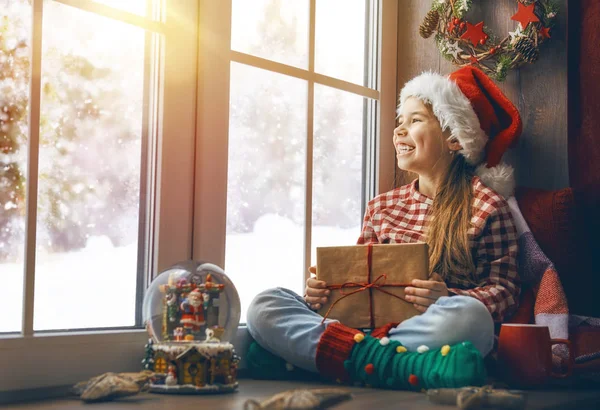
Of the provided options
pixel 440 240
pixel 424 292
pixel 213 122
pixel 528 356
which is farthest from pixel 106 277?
pixel 528 356

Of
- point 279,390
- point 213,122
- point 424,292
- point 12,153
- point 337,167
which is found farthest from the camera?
point 337,167

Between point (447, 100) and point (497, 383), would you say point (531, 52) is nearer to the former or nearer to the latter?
point (447, 100)

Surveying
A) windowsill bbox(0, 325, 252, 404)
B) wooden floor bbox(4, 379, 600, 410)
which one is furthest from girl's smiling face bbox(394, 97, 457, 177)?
windowsill bbox(0, 325, 252, 404)

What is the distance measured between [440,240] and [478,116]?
1.24 feet

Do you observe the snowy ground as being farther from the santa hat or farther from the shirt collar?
the santa hat

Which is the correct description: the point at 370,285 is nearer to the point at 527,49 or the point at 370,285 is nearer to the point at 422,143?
the point at 422,143

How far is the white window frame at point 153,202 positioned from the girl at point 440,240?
0.85 feet

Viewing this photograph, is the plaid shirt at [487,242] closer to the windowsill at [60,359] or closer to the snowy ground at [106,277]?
the snowy ground at [106,277]

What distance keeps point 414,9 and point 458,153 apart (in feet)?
1.95

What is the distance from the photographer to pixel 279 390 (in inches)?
62.8

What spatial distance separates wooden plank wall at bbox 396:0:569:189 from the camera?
214cm

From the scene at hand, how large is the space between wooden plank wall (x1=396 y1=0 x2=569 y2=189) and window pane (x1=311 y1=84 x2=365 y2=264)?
0.42 m

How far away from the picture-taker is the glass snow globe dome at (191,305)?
1506 mm

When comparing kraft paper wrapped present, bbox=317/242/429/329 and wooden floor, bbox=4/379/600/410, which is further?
kraft paper wrapped present, bbox=317/242/429/329
